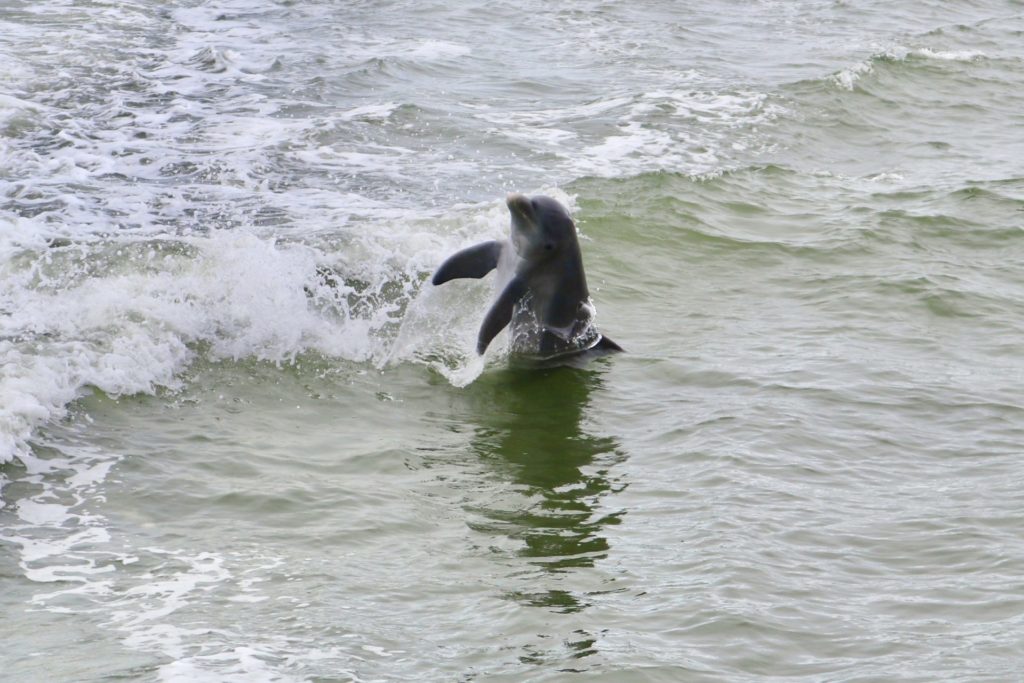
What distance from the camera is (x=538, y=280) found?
35.1 ft

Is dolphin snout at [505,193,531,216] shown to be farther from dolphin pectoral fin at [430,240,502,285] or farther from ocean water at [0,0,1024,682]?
ocean water at [0,0,1024,682]

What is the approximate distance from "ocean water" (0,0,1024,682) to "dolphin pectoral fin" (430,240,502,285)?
522 millimetres

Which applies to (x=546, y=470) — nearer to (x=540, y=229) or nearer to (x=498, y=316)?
(x=498, y=316)

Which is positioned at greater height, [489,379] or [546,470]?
[489,379]

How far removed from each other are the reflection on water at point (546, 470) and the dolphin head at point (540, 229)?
3.01 feet

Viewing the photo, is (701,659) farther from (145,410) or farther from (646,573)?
(145,410)

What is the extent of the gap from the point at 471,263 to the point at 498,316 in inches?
26.8

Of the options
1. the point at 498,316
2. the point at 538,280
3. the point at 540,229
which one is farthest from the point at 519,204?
the point at 498,316

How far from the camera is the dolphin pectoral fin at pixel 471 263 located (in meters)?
10.9

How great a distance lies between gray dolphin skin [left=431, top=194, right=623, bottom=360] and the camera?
1059 cm

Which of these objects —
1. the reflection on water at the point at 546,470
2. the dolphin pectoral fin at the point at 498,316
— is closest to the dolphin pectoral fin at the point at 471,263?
the dolphin pectoral fin at the point at 498,316

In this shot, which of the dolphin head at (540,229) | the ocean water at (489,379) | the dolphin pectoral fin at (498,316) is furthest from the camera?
the dolphin head at (540,229)

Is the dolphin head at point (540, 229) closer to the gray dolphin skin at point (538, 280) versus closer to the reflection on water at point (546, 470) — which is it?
the gray dolphin skin at point (538, 280)

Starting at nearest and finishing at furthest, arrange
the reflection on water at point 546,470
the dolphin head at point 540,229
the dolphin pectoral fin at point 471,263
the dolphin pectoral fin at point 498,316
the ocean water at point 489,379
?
A: the ocean water at point 489,379 < the reflection on water at point 546,470 < the dolphin pectoral fin at point 498,316 < the dolphin head at point 540,229 < the dolphin pectoral fin at point 471,263
